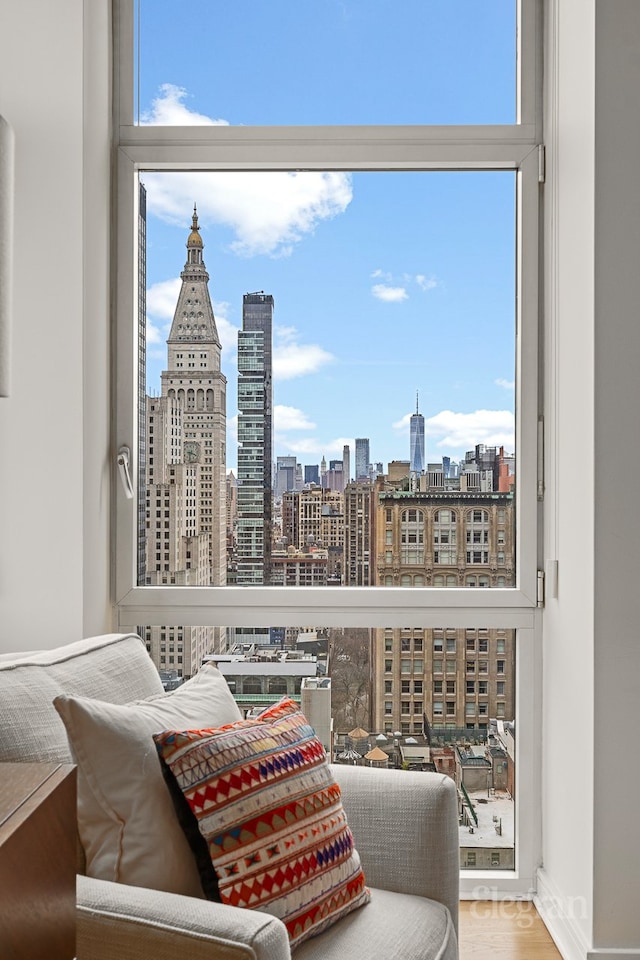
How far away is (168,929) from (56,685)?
0.50 meters

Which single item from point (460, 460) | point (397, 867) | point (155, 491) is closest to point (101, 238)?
point (155, 491)

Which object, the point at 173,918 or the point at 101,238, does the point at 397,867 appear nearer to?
the point at 173,918

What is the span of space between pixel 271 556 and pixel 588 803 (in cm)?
110

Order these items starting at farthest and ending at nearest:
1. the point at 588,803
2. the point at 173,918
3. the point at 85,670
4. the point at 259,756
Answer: the point at 588,803, the point at 85,670, the point at 259,756, the point at 173,918

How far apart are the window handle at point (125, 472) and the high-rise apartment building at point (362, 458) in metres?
0.68

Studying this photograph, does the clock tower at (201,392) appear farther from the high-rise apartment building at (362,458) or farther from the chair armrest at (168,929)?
the chair armrest at (168,929)

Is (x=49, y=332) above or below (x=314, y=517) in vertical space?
above

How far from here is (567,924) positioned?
2113 millimetres

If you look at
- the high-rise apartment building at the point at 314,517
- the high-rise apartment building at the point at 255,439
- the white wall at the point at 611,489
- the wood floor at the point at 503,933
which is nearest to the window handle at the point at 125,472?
the high-rise apartment building at the point at 255,439

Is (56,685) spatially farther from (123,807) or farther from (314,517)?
(314,517)

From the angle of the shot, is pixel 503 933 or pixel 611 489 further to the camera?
pixel 503 933

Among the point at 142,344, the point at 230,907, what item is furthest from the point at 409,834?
the point at 142,344

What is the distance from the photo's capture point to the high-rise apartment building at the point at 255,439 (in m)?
2.51

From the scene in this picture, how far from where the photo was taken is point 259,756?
A: 145 centimetres
